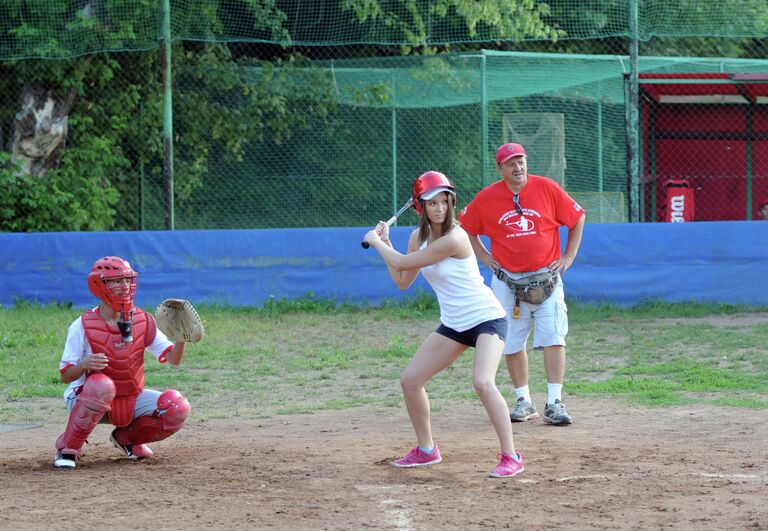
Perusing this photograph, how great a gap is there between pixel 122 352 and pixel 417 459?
70.9 inches

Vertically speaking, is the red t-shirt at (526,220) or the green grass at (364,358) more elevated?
the red t-shirt at (526,220)

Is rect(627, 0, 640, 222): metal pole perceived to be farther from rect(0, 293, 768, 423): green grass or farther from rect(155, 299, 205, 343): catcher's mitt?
rect(155, 299, 205, 343): catcher's mitt

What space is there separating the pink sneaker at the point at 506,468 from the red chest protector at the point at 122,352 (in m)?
2.14

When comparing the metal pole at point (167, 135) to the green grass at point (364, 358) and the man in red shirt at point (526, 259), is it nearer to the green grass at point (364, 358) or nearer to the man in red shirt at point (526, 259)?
the green grass at point (364, 358)

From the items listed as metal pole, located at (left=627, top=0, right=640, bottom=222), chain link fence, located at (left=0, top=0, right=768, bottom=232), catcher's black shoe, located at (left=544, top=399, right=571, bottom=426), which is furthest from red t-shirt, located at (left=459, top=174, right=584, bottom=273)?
chain link fence, located at (left=0, top=0, right=768, bottom=232)

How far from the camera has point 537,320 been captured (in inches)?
315

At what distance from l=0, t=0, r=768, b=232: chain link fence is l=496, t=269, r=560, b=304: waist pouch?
7.98m

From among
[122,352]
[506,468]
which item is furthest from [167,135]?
[506,468]

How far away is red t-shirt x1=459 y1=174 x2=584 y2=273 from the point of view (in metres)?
7.90

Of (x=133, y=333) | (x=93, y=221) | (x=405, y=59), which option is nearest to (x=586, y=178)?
(x=405, y=59)

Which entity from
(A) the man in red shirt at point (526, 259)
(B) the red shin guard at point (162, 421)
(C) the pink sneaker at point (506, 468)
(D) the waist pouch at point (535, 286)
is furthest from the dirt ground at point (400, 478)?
(D) the waist pouch at point (535, 286)

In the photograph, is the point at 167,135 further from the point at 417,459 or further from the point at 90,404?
the point at 417,459

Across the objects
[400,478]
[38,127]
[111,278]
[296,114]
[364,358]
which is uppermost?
[296,114]

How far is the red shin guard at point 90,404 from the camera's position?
6.29 metres
